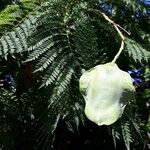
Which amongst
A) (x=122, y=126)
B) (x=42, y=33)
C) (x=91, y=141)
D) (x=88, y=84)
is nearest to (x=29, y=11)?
(x=42, y=33)

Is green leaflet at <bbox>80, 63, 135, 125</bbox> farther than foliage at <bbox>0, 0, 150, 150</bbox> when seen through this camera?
No

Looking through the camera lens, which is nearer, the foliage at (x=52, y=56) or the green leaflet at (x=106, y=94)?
the green leaflet at (x=106, y=94)

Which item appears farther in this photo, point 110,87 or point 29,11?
point 29,11

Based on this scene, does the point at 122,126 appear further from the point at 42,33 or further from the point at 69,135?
the point at 69,135

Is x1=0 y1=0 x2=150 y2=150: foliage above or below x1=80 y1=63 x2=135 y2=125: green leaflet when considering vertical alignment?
below
